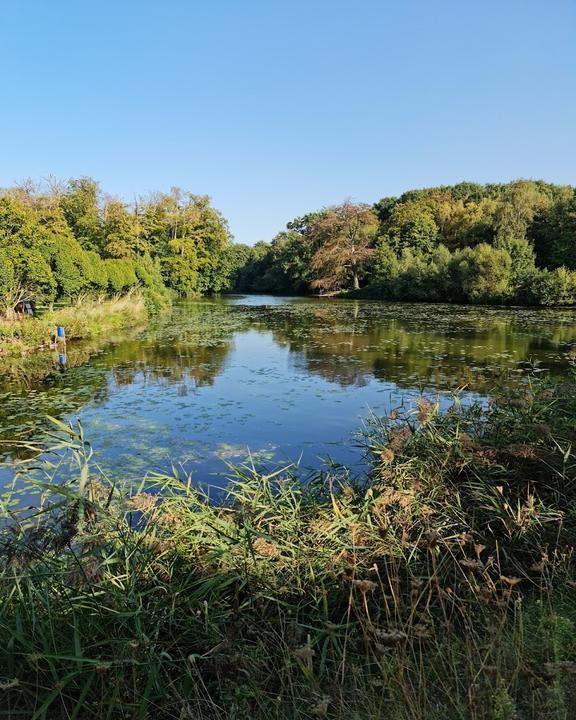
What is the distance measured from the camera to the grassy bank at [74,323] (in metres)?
14.2

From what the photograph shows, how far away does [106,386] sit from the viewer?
10.5 meters

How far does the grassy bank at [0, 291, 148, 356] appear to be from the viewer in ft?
46.7

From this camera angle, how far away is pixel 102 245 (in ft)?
145

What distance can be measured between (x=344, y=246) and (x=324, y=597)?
50.4m

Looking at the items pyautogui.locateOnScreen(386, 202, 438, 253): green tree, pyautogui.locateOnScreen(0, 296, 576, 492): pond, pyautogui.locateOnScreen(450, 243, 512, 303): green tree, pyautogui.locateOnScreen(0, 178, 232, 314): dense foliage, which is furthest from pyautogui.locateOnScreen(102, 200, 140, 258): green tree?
pyautogui.locateOnScreen(450, 243, 512, 303): green tree

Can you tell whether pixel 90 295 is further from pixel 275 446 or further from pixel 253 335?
pixel 275 446

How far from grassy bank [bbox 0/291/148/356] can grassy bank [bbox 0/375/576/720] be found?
12.6 m

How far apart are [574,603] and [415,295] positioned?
4052 cm

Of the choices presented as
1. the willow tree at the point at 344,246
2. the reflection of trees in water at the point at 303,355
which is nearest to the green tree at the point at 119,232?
the willow tree at the point at 344,246

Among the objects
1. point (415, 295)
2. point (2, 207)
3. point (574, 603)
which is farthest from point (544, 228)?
point (574, 603)

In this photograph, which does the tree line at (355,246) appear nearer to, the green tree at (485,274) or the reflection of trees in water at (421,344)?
the green tree at (485,274)

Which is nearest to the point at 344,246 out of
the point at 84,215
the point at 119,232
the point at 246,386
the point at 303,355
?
the point at 119,232

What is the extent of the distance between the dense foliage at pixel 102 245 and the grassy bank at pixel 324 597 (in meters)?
14.9

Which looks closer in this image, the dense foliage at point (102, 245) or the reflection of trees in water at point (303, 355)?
the reflection of trees in water at point (303, 355)
